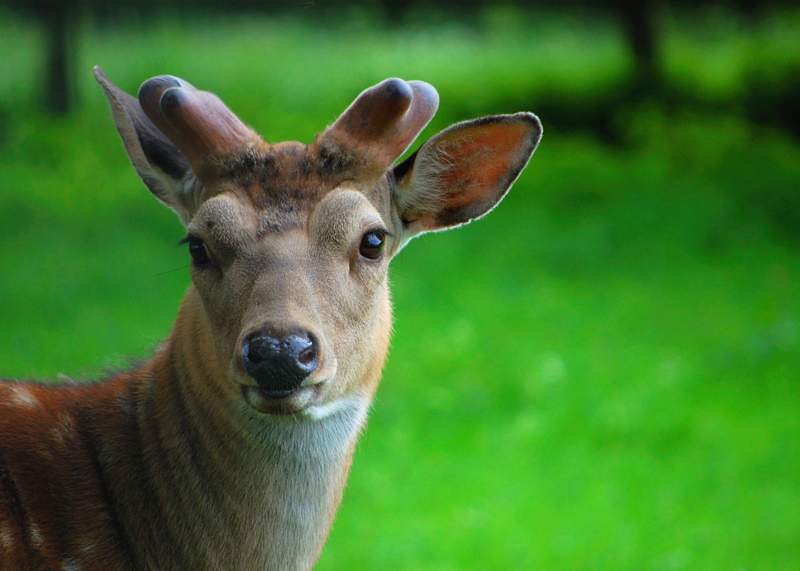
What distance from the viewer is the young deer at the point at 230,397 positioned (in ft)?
12.2

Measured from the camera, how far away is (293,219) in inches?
151

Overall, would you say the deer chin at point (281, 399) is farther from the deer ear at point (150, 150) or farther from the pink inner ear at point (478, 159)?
the pink inner ear at point (478, 159)

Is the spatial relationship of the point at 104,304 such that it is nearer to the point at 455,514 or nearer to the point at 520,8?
the point at 455,514

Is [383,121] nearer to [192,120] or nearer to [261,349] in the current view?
[192,120]

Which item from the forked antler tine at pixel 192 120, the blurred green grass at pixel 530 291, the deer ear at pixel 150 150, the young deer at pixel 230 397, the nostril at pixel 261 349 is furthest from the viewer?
the blurred green grass at pixel 530 291

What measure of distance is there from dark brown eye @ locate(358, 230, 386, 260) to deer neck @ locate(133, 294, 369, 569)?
590 mm

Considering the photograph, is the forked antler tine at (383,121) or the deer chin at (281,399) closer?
the deer chin at (281,399)

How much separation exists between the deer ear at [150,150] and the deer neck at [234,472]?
24.7 inches

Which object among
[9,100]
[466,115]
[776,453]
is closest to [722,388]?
[776,453]

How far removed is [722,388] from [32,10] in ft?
28.5

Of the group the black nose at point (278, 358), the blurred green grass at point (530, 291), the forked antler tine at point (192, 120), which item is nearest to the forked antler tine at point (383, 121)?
the forked antler tine at point (192, 120)

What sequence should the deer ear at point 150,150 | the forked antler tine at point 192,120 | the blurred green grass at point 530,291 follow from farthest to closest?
1. the blurred green grass at point 530,291
2. the deer ear at point 150,150
3. the forked antler tine at point 192,120

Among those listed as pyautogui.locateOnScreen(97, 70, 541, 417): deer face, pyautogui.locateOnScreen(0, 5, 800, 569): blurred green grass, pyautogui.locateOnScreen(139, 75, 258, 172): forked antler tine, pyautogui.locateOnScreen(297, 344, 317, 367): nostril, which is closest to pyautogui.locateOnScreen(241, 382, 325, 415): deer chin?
pyautogui.locateOnScreen(97, 70, 541, 417): deer face

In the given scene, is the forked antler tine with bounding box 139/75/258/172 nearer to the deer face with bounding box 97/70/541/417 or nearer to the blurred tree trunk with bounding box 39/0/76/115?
the deer face with bounding box 97/70/541/417
